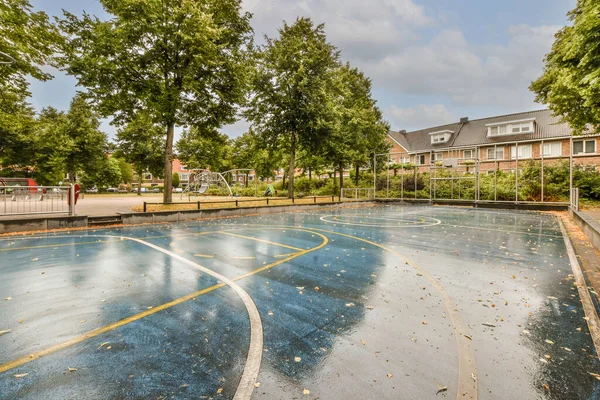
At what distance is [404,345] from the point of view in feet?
10.5

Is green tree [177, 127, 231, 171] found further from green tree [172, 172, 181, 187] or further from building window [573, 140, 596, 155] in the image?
building window [573, 140, 596, 155]

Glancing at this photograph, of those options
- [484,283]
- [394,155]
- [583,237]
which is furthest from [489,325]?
[394,155]

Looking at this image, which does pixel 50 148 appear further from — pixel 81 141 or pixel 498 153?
pixel 498 153

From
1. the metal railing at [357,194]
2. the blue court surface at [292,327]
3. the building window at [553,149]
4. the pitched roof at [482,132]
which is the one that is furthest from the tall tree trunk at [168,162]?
the building window at [553,149]

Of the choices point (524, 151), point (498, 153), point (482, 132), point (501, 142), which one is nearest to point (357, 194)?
point (501, 142)

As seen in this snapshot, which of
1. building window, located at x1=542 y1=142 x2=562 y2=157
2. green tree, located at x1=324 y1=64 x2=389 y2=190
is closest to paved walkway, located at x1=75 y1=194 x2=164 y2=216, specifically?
green tree, located at x1=324 y1=64 x2=389 y2=190

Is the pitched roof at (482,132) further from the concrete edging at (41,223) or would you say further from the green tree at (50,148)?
the green tree at (50,148)

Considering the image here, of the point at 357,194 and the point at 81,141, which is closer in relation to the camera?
the point at 357,194

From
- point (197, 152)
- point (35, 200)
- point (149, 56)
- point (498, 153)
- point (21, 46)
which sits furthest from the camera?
point (197, 152)

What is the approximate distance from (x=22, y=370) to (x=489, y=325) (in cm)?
549

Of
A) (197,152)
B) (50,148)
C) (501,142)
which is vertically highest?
(197,152)

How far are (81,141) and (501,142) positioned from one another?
171 feet

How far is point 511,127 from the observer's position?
117 feet

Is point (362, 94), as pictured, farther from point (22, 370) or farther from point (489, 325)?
point (22, 370)
